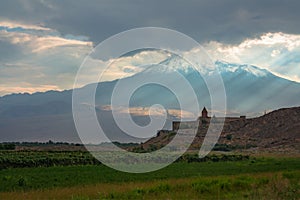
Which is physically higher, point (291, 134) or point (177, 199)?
point (291, 134)

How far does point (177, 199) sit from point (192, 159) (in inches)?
2106

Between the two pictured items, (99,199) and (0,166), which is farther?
(0,166)

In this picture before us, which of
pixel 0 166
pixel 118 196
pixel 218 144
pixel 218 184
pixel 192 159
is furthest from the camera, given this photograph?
pixel 218 144

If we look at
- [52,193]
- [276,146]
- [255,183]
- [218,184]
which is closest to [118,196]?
[52,193]

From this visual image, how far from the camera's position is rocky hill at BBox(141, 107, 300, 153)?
145m

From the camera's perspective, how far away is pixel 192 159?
7112cm

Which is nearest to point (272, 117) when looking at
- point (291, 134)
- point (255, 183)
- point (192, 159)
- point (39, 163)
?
point (291, 134)

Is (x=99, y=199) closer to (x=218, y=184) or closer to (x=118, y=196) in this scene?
(x=118, y=196)

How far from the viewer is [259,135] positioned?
174125 mm

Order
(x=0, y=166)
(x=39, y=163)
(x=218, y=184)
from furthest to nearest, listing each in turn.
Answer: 1. (x=39, y=163)
2. (x=0, y=166)
3. (x=218, y=184)

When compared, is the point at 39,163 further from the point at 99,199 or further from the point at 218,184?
the point at 99,199

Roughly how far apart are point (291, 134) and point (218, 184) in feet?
472

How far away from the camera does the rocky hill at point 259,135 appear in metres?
145

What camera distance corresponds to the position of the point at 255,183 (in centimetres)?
2416
